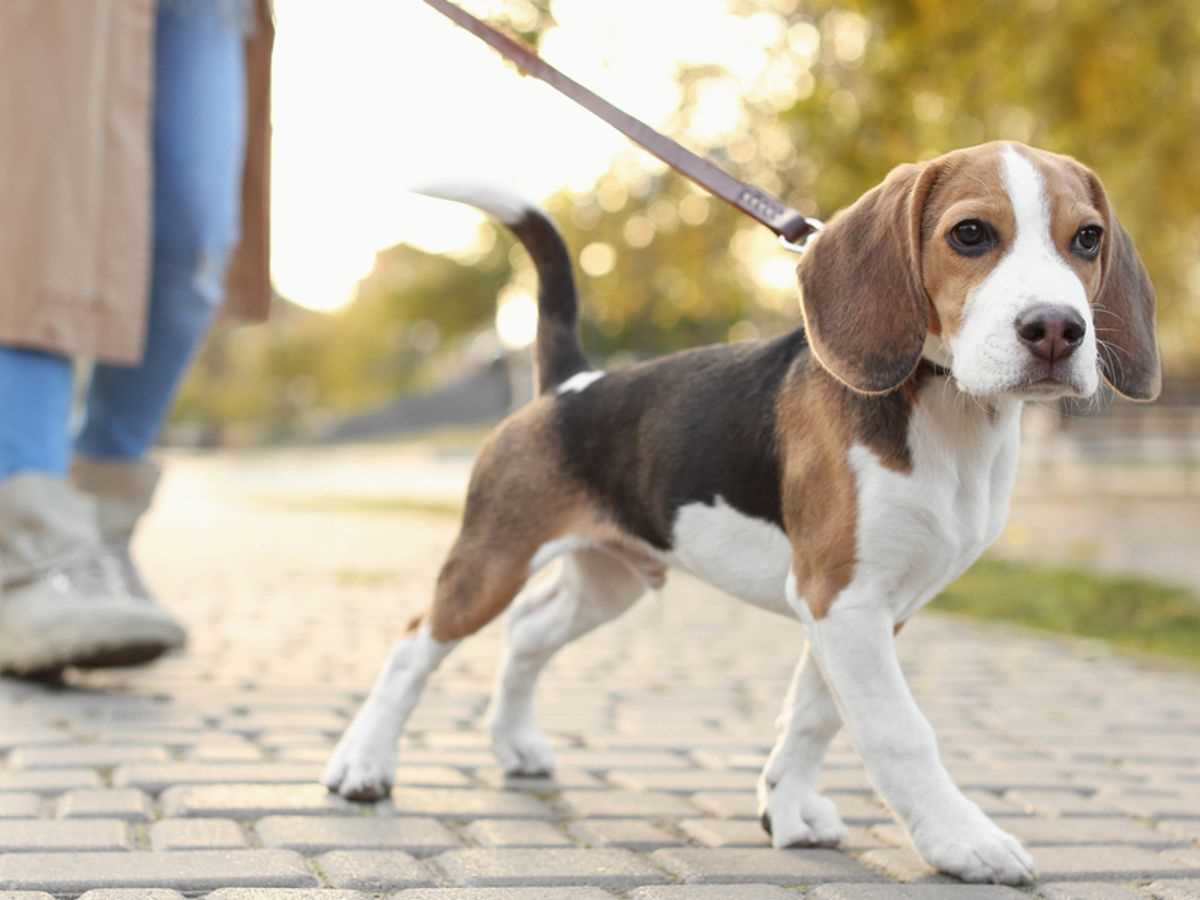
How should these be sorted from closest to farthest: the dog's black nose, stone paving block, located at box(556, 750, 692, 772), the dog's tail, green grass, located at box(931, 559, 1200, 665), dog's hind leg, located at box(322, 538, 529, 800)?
the dog's black nose
dog's hind leg, located at box(322, 538, 529, 800)
the dog's tail
stone paving block, located at box(556, 750, 692, 772)
green grass, located at box(931, 559, 1200, 665)

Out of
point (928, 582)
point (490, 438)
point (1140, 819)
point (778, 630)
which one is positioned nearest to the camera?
point (928, 582)

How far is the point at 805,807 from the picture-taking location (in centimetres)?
318

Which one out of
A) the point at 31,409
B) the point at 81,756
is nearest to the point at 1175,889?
the point at 81,756

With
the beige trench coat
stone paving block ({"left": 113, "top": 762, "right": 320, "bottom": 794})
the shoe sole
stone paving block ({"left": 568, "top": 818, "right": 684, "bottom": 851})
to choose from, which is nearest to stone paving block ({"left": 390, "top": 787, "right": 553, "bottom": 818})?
stone paving block ({"left": 568, "top": 818, "right": 684, "bottom": 851})

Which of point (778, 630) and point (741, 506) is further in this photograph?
point (778, 630)

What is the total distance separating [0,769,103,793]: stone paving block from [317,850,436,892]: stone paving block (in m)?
0.78

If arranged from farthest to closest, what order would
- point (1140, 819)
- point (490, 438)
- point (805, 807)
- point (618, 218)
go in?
point (618, 218) < point (490, 438) < point (1140, 819) < point (805, 807)

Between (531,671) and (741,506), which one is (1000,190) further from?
(531,671)

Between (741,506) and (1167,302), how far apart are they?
39.2 m

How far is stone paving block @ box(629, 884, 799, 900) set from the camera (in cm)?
271

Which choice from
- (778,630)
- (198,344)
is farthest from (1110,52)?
(198,344)

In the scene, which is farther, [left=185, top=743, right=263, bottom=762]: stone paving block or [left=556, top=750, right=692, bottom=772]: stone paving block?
[left=556, top=750, right=692, bottom=772]: stone paving block

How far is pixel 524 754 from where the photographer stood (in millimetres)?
3768

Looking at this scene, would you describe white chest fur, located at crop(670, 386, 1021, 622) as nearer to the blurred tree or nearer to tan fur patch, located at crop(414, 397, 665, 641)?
tan fur patch, located at crop(414, 397, 665, 641)
